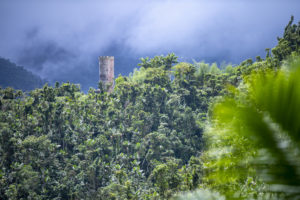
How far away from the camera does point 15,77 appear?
64188 millimetres

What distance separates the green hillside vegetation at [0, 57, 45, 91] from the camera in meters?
62.5

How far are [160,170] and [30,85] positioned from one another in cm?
5983

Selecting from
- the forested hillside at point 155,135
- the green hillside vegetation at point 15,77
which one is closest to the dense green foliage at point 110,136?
the forested hillside at point 155,135

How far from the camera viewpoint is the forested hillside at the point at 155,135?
706mm

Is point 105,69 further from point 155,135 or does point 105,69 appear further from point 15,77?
point 15,77

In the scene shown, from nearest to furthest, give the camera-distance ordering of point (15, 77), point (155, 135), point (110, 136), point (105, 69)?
point (155, 135), point (110, 136), point (105, 69), point (15, 77)

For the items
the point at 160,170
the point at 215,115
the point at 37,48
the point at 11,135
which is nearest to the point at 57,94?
the point at 11,135

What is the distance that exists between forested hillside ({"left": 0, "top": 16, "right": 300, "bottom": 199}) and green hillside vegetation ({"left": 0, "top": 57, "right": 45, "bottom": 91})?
47144 millimetres

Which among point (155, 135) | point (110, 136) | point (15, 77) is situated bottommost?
point (155, 135)

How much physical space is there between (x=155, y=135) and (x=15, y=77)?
55.9 meters

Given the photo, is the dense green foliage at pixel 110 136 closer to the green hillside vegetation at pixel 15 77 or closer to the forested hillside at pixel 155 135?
the forested hillside at pixel 155 135

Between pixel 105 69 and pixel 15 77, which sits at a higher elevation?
pixel 15 77

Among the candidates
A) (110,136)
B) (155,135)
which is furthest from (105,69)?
(155,135)

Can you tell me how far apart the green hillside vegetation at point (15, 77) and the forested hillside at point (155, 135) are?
47144 millimetres
